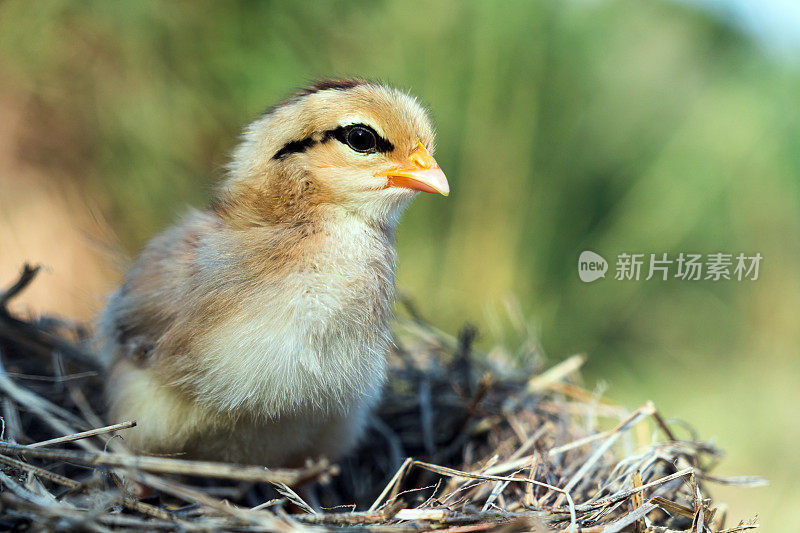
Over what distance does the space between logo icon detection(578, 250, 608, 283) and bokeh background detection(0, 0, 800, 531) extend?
46 millimetres

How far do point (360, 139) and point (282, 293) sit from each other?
1.38 ft

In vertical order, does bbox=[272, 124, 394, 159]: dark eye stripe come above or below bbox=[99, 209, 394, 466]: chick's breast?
above

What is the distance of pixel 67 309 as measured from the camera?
320cm

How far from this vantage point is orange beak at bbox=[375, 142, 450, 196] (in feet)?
4.93

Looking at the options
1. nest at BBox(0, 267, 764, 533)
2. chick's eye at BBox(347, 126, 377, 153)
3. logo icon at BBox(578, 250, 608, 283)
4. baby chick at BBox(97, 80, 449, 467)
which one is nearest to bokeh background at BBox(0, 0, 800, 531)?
logo icon at BBox(578, 250, 608, 283)

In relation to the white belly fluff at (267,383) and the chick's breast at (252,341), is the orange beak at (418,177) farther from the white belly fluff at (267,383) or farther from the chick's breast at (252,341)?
the white belly fluff at (267,383)

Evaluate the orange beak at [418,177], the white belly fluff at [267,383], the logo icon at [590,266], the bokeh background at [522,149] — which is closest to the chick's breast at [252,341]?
the white belly fluff at [267,383]

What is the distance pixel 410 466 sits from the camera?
1.55m

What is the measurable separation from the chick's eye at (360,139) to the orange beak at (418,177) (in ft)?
0.24

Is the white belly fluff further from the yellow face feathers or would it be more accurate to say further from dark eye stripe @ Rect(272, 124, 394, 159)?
dark eye stripe @ Rect(272, 124, 394, 159)

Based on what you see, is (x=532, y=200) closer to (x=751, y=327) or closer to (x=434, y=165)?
(x=751, y=327)

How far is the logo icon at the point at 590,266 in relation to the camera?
345cm

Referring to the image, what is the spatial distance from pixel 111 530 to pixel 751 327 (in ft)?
11.1

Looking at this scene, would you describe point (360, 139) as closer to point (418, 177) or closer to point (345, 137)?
point (345, 137)
